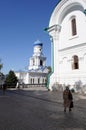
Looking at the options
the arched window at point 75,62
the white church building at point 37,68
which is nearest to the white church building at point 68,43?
the arched window at point 75,62

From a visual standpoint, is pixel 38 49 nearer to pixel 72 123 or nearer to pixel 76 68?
pixel 76 68

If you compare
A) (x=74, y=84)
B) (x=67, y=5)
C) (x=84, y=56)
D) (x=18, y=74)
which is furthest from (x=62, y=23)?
(x=18, y=74)

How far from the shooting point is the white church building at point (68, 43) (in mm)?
22891

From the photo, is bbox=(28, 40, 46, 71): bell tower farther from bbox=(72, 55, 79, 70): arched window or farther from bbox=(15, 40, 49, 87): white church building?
bbox=(72, 55, 79, 70): arched window

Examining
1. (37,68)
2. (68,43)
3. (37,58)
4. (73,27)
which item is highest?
(37,58)

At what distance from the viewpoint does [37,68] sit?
61.9 metres

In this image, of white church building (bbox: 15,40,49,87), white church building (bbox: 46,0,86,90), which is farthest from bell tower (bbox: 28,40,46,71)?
white church building (bbox: 46,0,86,90)

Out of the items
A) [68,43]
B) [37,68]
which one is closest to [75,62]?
[68,43]

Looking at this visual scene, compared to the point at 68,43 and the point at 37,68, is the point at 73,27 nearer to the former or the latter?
the point at 68,43

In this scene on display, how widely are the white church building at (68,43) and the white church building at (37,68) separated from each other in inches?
1323

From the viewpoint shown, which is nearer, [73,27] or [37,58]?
[73,27]

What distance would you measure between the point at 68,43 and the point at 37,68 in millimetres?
37470

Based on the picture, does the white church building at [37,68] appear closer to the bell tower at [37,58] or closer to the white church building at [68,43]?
the bell tower at [37,58]

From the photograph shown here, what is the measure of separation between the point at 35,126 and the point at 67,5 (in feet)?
65.8
